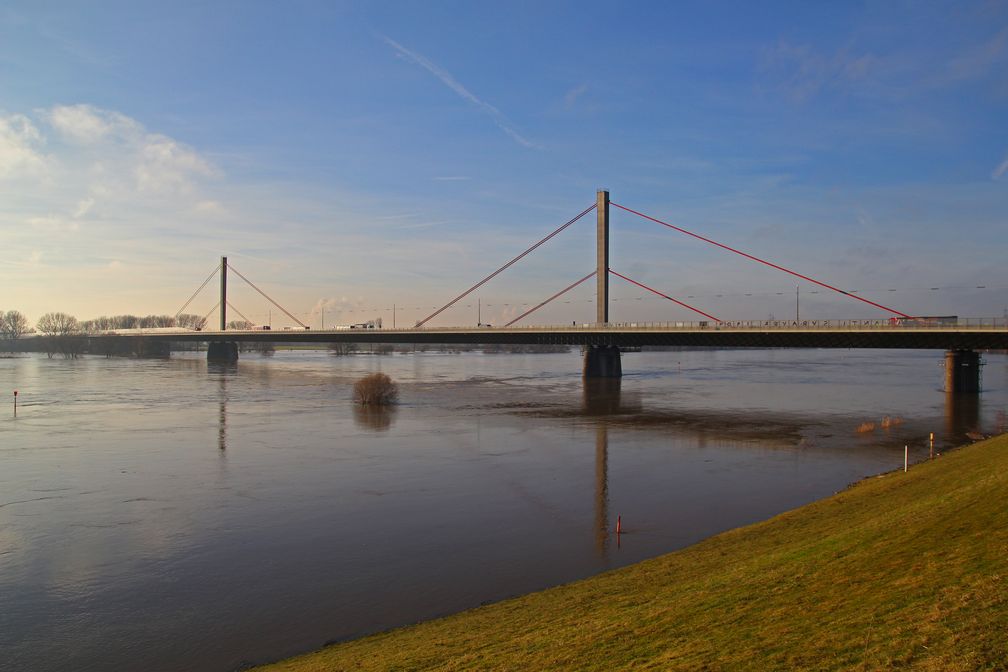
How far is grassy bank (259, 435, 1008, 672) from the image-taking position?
722 cm

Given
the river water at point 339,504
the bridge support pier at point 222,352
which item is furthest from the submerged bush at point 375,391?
the bridge support pier at point 222,352

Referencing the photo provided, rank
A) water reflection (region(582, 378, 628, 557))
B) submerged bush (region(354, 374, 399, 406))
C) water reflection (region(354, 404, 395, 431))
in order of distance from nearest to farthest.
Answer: water reflection (region(582, 378, 628, 557))
water reflection (region(354, 404, 395, 431))
submerged bush (region(354, 374, 399, 406))

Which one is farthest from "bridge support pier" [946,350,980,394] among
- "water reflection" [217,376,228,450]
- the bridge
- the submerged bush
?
"water reflection" [217,376,228,450]

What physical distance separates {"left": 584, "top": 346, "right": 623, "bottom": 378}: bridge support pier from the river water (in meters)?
31.5

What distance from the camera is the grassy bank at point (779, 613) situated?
284 inches

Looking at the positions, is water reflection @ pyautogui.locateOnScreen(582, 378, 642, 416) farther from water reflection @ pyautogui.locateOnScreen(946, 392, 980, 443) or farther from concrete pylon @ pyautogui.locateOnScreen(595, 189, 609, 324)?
water reflection @ pyautogui.locateOnScreen(946, 392, 980, 443)

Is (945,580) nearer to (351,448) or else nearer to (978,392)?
(351,448)

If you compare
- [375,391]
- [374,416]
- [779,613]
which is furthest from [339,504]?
[375,391]

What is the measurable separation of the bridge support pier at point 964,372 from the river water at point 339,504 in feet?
41.3

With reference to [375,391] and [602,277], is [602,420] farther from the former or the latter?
[602,277]

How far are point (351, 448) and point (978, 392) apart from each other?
5697cm

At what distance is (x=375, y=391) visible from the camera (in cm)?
5138

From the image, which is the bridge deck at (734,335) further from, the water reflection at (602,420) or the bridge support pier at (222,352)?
the bridge support pier at (222,352)

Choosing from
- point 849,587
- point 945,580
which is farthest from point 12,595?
point 945,580
